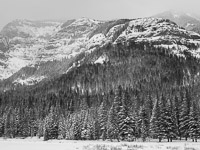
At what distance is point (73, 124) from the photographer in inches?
3824

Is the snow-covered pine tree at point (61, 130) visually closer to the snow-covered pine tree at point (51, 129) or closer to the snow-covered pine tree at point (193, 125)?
the snow-covered pine tree at point (51, 129)

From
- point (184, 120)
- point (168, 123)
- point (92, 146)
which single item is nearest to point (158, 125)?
point (168, 123)

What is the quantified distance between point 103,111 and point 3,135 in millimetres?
52313

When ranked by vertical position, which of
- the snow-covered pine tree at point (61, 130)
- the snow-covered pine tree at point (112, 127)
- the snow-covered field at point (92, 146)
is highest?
the snow-covered field at point (92, 146)

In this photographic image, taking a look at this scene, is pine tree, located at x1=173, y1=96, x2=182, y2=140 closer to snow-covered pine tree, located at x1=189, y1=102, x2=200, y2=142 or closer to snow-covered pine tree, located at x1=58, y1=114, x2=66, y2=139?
snow-covered pine tree, located at x1=189, y1=102, x2=200, y2=142

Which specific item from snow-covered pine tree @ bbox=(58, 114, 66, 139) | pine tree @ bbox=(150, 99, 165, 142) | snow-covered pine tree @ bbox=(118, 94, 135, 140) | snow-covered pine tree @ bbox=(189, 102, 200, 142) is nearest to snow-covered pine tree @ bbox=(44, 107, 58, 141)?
snow-covered pine tree @ bbox=(58, 114, 66, 139)

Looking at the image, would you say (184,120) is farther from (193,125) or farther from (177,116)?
(193,125)

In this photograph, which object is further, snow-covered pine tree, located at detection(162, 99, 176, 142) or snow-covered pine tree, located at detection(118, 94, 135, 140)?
snow-covered pine tree, located at detection(162, 99, 176, 142)

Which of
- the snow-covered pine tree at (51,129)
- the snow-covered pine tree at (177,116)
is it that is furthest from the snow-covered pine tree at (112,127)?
the snow-covered pine tree at (51,129)

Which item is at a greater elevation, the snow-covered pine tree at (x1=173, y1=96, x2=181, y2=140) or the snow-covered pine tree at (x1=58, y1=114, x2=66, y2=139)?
the snow-covered pine tree at (x1=173, y1=96, x2=181, y2=140)

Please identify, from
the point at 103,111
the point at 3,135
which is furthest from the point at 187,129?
the point at 3,135

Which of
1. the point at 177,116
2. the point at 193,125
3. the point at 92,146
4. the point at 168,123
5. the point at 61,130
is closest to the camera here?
the point at 92,146

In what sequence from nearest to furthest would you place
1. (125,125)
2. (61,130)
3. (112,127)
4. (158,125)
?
(125,125)
(158,125)
(112,127)
(61,130)

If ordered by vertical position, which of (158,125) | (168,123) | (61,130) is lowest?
(61,130)
